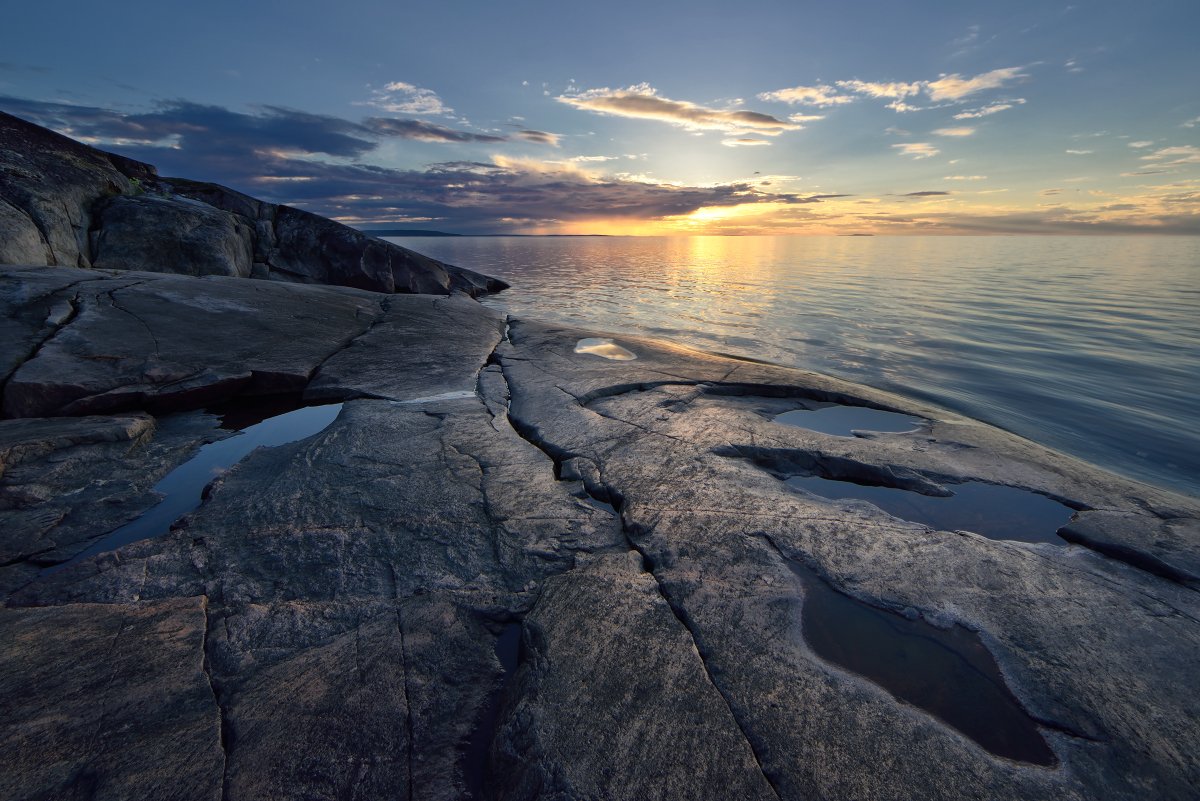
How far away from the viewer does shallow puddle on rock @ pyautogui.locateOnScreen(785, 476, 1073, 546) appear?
419 cm

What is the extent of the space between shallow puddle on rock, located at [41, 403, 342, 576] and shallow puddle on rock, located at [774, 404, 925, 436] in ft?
18.8

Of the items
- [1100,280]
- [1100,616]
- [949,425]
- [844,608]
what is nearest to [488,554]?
A: [844,608]

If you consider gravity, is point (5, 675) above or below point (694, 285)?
above

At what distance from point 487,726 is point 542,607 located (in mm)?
744

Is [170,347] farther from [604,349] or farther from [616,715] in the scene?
[616,715]

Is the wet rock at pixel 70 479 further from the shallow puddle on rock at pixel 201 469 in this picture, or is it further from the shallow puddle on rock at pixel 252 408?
the shallow puddle on rock at pixel 252 408

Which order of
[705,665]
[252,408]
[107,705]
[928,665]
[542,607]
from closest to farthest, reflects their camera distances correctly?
Answer: [107,705] → [705,665] → [928,665] → [542,607] → [252,408]

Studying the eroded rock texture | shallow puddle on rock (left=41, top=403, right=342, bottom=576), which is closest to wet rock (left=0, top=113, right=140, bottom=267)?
the eroded rock texture

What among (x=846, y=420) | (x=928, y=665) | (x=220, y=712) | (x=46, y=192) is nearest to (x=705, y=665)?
(x=928, y=665)

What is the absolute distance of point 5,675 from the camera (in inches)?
96.9

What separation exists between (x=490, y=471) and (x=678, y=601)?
2.28 metres

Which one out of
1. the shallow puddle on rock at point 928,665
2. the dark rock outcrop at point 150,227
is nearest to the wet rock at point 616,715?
the shallow puddle on rock at point 928,665

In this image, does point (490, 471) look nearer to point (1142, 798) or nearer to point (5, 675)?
point (5, 675)

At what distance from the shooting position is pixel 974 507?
14.7ft
